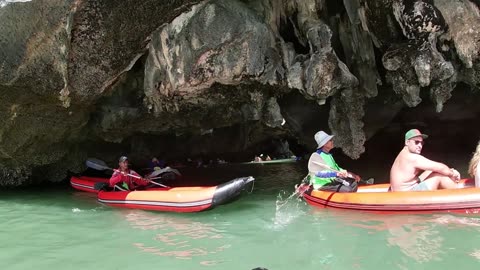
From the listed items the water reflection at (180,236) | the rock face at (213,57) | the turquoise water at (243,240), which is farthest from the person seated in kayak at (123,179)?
the water reflection at (180,236)

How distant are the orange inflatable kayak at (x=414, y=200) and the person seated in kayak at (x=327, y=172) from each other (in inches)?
18.7

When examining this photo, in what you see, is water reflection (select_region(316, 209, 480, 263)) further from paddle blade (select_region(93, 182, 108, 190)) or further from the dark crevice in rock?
paddle blade (select_region(93, 182, 108, 190))

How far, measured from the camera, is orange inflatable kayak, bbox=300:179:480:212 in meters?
5.28

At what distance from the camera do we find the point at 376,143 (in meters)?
15.5

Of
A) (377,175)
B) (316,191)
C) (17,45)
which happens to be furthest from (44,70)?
(377,175)

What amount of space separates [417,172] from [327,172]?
1.40 metres

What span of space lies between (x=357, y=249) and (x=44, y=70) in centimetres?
605

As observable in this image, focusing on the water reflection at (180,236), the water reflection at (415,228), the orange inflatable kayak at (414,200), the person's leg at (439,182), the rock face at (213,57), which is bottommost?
the water reflection at (180,236)

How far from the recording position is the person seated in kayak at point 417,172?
223 inches

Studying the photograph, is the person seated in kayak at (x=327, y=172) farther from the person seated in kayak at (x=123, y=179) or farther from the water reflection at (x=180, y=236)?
the person seated in kayak at (x=123, y=179)

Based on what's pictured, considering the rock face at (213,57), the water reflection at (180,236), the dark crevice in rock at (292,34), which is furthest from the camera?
the dark crevice in rock at (292,34)

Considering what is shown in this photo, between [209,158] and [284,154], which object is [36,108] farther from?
[284,154]

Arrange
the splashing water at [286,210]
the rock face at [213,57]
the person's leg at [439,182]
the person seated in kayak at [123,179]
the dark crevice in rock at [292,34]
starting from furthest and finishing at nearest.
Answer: the person seated in kayak at [123,179] < the dark crevice in rock at [292,34] < the rock face at [213,57] < the person's leg at [439,182] < the splashing water at [286,210]

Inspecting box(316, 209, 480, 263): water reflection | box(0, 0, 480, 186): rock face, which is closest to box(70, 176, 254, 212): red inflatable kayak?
box(316, 209, 480, 263): water reflection
